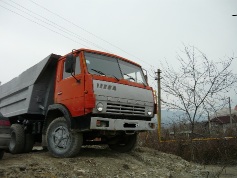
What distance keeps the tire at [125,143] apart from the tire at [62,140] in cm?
202

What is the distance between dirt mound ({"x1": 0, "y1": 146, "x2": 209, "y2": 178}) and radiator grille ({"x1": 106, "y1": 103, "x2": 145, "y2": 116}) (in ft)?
3.96

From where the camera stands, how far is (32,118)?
27.2 ft

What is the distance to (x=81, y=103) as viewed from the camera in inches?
243

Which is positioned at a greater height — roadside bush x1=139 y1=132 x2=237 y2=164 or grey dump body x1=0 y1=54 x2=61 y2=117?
grey dump body x1=0 y1=54 x2=61 y2=117

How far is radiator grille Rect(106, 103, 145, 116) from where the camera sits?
20.6 feet

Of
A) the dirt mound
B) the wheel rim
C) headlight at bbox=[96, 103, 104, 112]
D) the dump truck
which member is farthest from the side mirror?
the dirt mound

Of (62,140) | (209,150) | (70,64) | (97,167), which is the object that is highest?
(70,64)

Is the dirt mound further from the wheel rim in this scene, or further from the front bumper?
the front bumper

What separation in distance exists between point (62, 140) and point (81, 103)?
3.89ft

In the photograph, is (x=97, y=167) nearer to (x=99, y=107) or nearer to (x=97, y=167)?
(x=97, y=167)

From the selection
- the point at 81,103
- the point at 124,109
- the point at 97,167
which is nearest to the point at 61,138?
the point at 81,103

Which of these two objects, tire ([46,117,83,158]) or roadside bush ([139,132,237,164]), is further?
roadside bush ([139,132,237,164])

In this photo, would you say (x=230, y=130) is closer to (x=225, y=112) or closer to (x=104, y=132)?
(x=104, y=132)

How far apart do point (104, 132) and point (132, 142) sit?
2.09 meters
